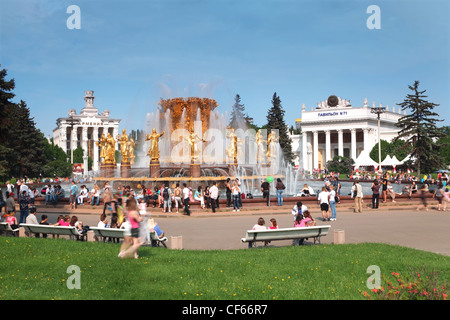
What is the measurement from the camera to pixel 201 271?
815cm

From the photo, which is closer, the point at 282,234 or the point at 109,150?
the point at 282,234

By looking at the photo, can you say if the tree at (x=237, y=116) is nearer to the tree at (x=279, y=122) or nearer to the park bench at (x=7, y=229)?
the tree at (x=279, y=122)

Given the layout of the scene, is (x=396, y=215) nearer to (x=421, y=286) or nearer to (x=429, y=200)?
(x=429, y=200)

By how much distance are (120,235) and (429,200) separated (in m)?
17.1

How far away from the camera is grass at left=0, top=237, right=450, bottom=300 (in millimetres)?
6918

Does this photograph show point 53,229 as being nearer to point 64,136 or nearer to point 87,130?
point 87,130

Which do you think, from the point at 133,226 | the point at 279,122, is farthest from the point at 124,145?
the point at 279,122

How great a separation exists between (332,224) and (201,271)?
27.6ft

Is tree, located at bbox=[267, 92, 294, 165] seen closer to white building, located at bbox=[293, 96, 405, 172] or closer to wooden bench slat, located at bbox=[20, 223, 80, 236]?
white building, located at bbox=[293, 96, 405, 172]

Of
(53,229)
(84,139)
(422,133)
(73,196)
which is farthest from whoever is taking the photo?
(84,139)

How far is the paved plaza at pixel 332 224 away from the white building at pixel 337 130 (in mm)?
73265

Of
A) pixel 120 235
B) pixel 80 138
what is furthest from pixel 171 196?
pixel 80 138

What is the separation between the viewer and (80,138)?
420 ft
